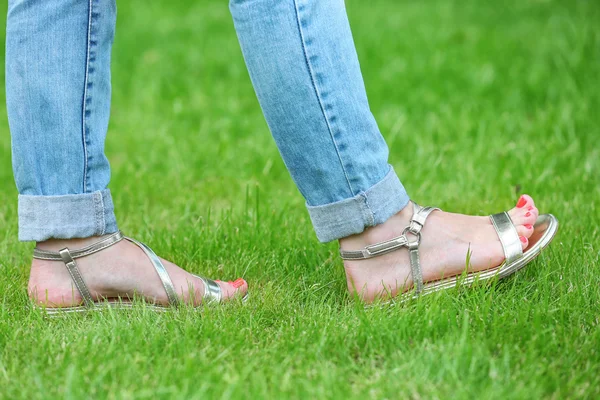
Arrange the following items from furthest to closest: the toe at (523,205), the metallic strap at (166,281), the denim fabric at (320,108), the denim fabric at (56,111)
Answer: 1. the toe at (523,205)
2. the metallic strap at (166,281)
3. the denim fabric at (56,111)
4. the denim fabric at (320,108)

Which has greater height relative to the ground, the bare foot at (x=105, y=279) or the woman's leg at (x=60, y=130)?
the woman's leg at (x=60, y=130)

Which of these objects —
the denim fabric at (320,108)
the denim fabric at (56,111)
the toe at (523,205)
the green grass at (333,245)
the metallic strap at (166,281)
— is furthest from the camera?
the toe at (523,205)

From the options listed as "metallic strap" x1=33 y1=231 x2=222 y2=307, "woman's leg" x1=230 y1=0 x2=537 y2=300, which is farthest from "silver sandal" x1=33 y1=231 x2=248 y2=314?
"woman's leg" x1=230 y1=0 x2=537 y2=300

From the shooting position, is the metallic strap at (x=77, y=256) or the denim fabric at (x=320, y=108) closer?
the denim fabric at (x=320, y=108)

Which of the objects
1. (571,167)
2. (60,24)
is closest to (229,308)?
(60,24)

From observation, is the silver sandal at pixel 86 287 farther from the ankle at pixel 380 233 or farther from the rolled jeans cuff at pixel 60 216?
the ankle at pixel 380 233

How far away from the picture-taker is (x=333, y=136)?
137cm

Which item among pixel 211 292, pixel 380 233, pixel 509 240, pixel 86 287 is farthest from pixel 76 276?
pixel 509 240

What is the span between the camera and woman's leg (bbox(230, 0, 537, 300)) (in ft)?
4.34

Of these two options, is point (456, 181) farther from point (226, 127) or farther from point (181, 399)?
point (181, 399)

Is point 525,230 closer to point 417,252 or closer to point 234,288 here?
point 417,252

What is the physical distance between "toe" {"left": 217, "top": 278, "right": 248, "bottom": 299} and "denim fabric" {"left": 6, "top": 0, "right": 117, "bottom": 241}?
0.30m

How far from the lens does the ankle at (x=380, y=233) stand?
4.84 ft

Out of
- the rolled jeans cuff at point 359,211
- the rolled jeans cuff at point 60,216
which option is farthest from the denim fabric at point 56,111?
the rolled jeans cuff at point 359,211
